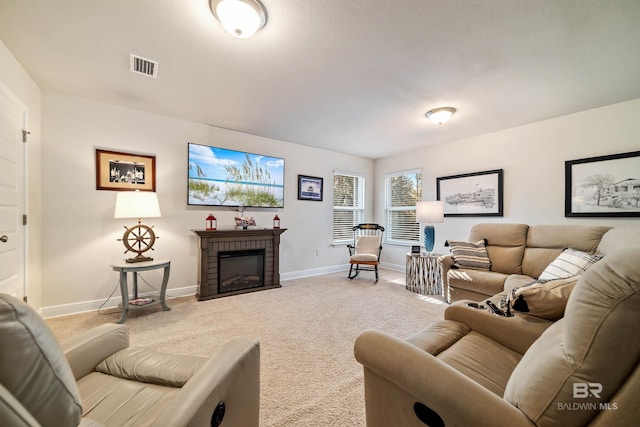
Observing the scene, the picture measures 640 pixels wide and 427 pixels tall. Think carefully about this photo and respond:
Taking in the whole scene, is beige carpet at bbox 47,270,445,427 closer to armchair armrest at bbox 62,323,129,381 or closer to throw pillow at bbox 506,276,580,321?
armchair armrest at bbox 62,323,129,381

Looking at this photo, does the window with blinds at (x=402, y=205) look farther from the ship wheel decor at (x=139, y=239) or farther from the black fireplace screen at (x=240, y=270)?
the ship wheel decor at (x=139, y=239)

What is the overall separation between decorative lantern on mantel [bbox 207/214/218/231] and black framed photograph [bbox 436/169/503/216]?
3.95 meters

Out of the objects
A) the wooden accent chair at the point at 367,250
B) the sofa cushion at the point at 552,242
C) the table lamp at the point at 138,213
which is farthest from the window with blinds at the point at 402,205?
the table lamp at the point at 138,213

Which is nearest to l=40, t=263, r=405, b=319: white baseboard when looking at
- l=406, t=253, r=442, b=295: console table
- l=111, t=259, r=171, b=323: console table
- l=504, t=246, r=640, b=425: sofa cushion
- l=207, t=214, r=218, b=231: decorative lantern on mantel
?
l=111, t=259, r=171, b=323: console table

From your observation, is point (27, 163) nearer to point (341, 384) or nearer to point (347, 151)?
point (341, 384)

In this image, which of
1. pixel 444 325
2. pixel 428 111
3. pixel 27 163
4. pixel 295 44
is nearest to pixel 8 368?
pixel 444 325

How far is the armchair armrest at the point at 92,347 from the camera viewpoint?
1090 millimetres

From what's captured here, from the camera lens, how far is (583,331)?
66cm

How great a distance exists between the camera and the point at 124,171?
10.4 ft

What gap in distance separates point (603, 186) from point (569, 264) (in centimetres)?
165

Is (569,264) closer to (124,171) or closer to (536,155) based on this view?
(536,155)

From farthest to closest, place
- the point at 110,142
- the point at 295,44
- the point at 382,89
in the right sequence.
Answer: the point at 110,142, the point at 382,89, the point at 295,44

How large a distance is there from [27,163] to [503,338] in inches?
170

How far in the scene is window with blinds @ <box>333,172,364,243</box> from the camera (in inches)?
Answer: 210
